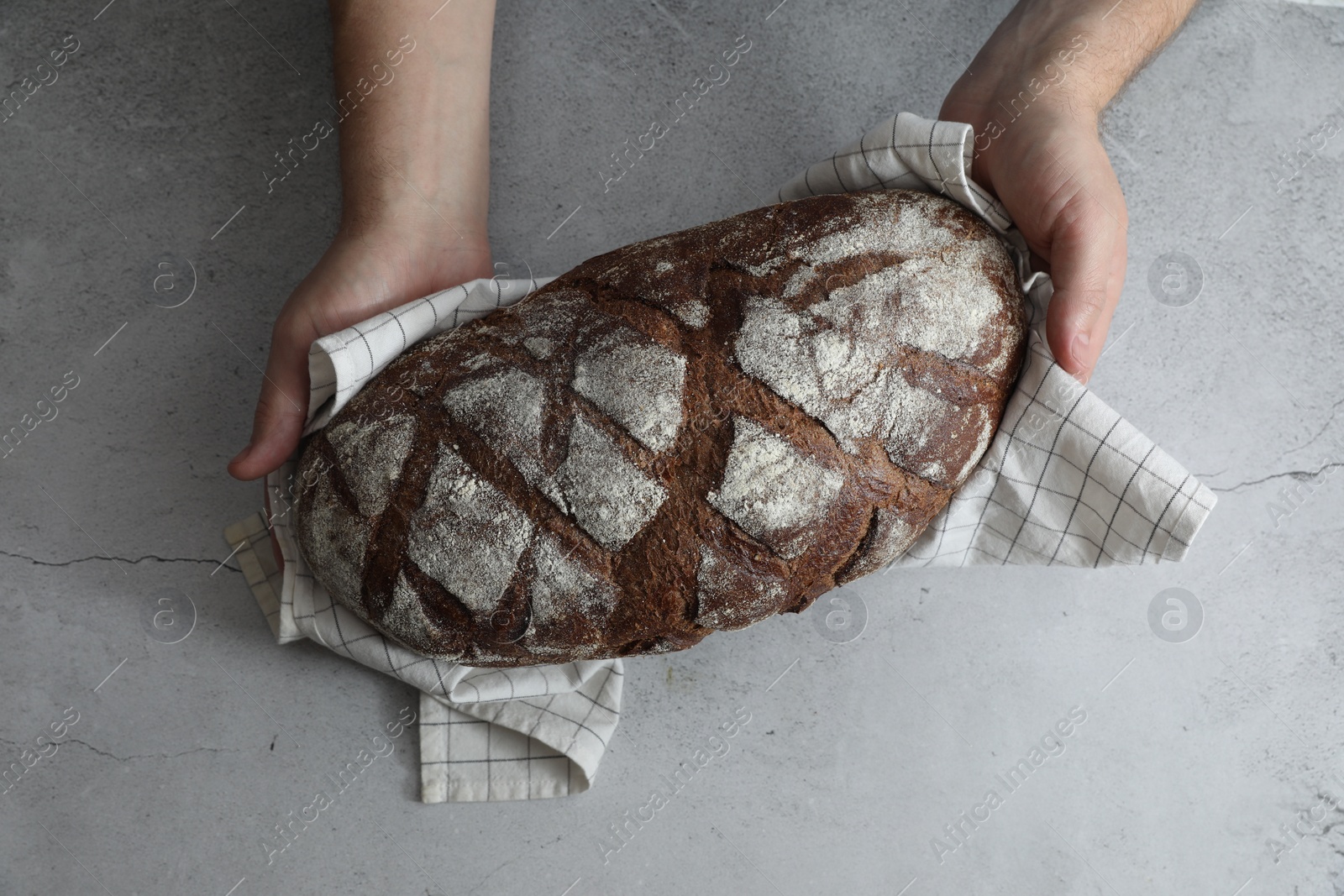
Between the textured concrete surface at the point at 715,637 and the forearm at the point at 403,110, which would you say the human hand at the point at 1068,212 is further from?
the forearm at the point at 403,110

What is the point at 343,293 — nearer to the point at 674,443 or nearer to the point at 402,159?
the point at 402,159

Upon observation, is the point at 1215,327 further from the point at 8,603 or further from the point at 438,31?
the point at 8,603

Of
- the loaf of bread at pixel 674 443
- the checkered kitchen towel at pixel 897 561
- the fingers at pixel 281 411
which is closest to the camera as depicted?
the loaf of bread at pixel 674 443

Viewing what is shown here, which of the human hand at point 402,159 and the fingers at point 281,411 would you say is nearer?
the fingers at point 281,411

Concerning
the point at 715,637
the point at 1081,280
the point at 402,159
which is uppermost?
the point at 1081,280

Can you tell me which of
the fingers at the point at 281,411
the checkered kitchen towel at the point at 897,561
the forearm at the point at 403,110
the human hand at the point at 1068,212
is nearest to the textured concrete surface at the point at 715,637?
the checkered kitchen towel at the point at 897,561

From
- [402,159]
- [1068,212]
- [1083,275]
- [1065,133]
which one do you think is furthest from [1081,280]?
[402,159]

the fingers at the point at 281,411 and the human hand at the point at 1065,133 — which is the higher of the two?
the human hand at the point at 1065,133
